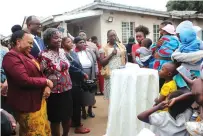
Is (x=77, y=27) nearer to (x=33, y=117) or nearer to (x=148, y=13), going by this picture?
(x=148, y=13)

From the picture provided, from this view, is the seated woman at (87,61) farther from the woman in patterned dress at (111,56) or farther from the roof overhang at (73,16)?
the roof overhang at (73,16)

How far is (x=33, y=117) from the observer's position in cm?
323

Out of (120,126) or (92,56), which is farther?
(92,56)

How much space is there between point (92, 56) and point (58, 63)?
1.93 meters

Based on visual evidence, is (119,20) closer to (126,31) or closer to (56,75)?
(126,31)

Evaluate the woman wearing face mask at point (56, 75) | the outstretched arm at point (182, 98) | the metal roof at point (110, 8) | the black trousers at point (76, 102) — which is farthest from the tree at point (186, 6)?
the outstretched arm at point (182, 98)

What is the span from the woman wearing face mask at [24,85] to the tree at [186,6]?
19.9m

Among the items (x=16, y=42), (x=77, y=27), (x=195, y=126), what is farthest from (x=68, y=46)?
(x=77, y=27)

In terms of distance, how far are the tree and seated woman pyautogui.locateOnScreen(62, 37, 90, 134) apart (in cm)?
1842

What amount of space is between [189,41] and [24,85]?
2.09 meters

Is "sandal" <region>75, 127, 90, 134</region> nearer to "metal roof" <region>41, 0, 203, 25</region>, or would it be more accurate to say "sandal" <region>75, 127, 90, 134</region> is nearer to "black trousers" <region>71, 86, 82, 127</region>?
"black trousers" <region>71, 86, 82, 127</region>

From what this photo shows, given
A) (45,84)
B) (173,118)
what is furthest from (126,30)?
(173,118)

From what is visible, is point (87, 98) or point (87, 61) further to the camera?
point (87, 61)

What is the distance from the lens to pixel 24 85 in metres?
3.11
